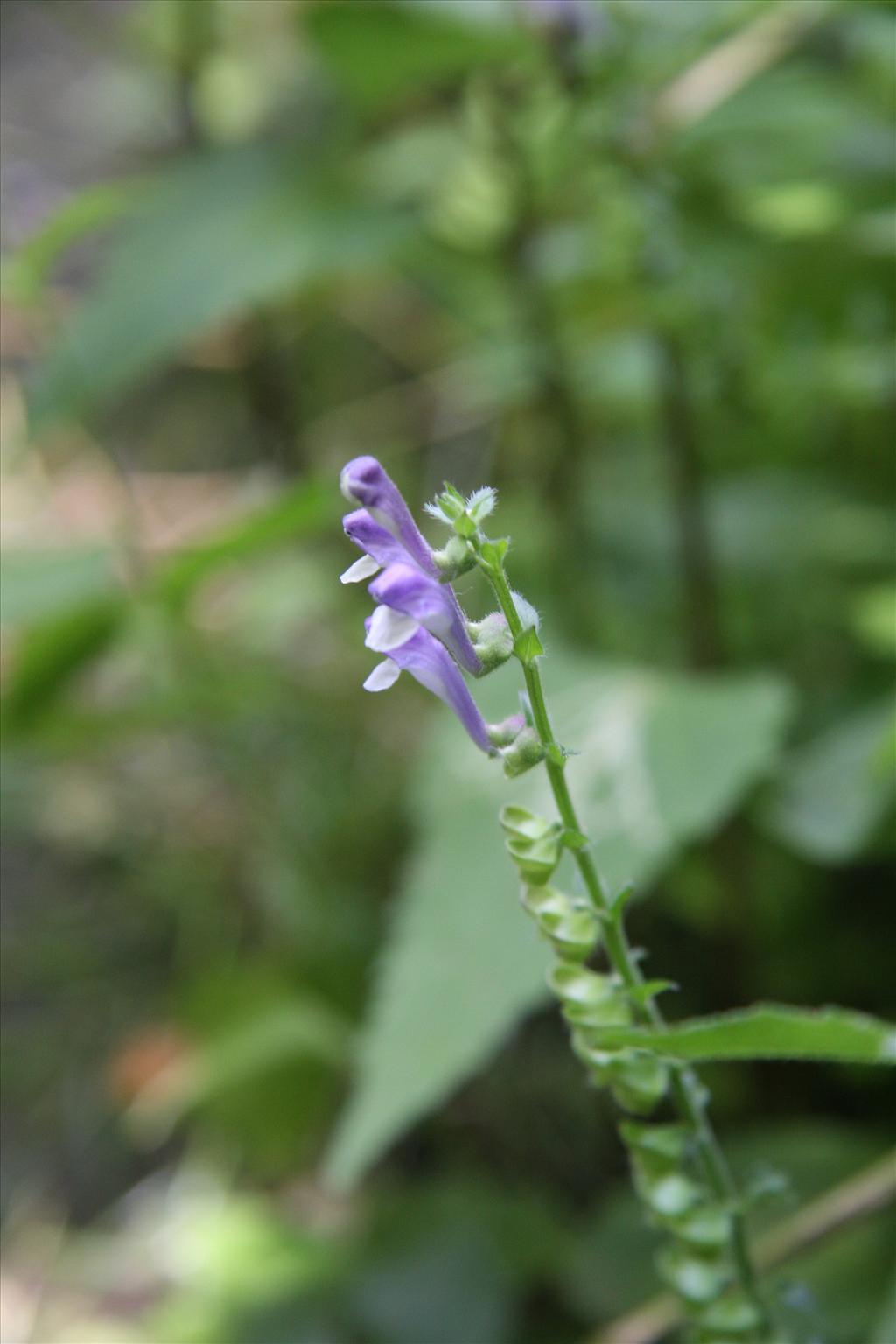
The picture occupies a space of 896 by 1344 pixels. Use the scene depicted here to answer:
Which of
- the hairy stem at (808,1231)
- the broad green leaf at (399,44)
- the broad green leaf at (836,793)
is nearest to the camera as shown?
the hairy stem at (808,1231)

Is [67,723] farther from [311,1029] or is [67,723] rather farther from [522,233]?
[522,233]

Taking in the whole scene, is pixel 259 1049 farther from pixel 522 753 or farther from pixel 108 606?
pixel 522 753

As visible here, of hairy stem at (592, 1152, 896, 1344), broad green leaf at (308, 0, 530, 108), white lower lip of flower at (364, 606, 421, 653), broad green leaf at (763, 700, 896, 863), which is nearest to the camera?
white lower lip of flower at (364, 606, 421, 653)

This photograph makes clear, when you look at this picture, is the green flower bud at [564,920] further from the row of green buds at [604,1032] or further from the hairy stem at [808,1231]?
the hairy stem at [808,1231]

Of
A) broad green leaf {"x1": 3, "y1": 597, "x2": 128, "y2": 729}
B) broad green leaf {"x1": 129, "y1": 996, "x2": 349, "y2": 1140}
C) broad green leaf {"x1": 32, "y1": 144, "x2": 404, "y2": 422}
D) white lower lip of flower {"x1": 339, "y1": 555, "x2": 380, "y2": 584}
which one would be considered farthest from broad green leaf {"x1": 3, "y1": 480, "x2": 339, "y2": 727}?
white lower lip of flower {"x1": 339, "y1": 555, "x2": 380, "y2": 584}

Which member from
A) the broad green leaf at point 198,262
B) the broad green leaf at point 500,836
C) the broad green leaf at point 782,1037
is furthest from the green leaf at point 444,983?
the broad green leaf at point 198,262

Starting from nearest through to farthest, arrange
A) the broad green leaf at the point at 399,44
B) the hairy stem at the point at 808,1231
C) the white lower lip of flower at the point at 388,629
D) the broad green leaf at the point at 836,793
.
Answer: the white lower lip of flower at the point at 388,629
the hairy stem at the point at 808,1231
the broad green leaf at the point at 836,793
the broad green leaf at the point at 399,44

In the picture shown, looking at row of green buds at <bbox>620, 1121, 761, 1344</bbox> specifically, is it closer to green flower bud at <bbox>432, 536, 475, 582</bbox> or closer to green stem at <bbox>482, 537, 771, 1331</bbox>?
green stem at <bbox>482, 537, 771, 1331</bbox>
